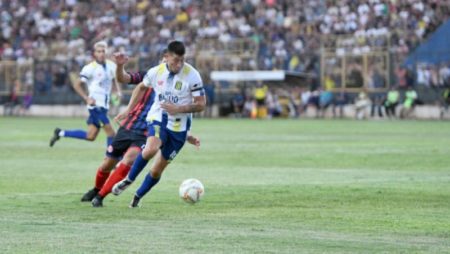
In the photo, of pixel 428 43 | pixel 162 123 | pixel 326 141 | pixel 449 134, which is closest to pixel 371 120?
pixel 428 43

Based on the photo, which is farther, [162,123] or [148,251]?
[162,123]

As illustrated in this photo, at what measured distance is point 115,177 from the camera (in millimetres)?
14219

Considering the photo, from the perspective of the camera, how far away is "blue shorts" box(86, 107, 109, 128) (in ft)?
72.1

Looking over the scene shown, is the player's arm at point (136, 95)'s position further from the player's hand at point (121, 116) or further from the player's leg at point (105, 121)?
the player's leg at point (105, 121)

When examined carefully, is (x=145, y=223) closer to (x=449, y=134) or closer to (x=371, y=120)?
(x=449, y=134)

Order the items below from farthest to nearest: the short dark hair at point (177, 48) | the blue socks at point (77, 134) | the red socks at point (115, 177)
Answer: the blue socks at point (77, 134), the red socks at point (115, 177), the short dark hair at point (177, 48)

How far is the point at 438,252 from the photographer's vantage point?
9.76m

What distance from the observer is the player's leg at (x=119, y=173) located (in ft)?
46.1

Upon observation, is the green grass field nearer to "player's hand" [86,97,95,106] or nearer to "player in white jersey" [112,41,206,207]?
"player in white jersey" [112,41,206,207]

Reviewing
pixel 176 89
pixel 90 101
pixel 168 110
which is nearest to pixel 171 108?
pixel 168 110

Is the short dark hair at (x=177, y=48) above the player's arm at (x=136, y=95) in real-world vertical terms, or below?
above

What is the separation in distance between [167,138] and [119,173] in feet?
3.11

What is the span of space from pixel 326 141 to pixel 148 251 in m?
21.3

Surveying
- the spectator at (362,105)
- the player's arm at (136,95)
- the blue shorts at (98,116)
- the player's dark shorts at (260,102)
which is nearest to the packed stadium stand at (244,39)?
the spectator at (362,105)
